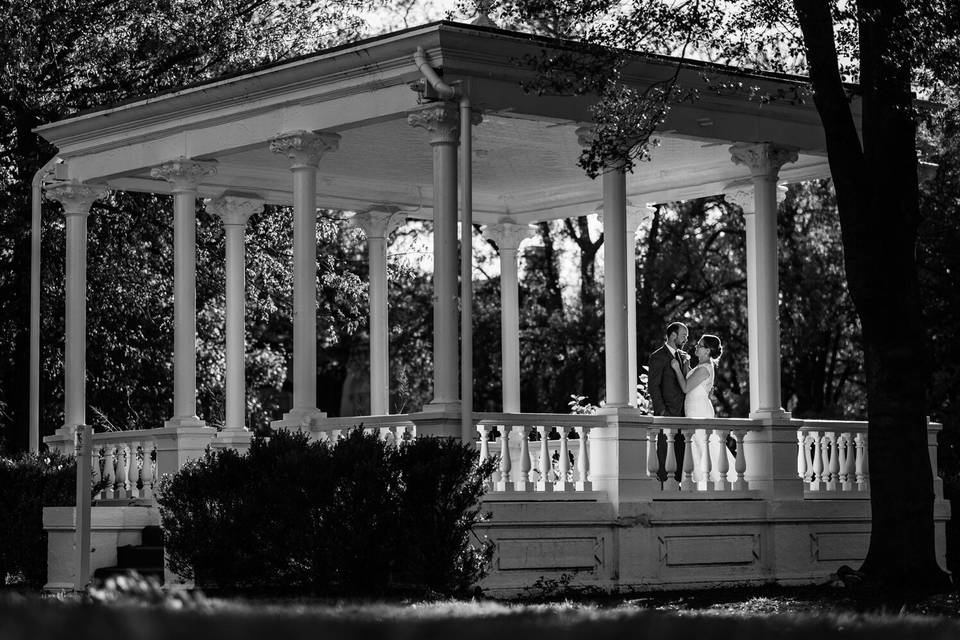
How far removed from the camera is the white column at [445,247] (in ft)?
62.7

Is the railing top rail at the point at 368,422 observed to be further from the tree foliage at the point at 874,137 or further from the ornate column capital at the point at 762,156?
the ornate column capital at the point at 762,156

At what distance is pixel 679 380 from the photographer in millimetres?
22594

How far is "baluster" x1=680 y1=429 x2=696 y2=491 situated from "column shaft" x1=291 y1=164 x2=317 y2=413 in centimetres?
442

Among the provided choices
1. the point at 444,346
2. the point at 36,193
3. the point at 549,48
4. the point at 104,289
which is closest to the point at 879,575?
the point at 444,346

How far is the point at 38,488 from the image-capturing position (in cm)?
2219

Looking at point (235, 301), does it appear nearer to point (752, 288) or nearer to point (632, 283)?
point (632, 283)

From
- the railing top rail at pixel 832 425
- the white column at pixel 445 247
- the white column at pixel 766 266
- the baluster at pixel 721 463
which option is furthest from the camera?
the railing top rail at pixel 832 425

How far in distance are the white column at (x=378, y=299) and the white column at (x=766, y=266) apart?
231 inches

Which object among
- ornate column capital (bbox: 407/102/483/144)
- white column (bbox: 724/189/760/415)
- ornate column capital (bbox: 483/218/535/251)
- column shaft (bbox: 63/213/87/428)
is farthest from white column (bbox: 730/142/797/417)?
column shaft (bbox: 63/213/87/428)

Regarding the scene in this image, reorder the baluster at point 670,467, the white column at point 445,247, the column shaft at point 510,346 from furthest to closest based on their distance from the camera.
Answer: the column shaft at point 510,346 → the baluster at point 670,467 → the white column at point 445,247

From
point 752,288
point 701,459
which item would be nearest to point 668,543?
point 701,459

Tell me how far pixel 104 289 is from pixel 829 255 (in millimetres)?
18440

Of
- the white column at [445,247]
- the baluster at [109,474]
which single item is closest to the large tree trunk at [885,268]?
the white column at [445,247]

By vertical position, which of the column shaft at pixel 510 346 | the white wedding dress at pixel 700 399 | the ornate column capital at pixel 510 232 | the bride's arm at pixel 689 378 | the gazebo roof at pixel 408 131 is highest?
the gazebo roof at pixel 408 131
